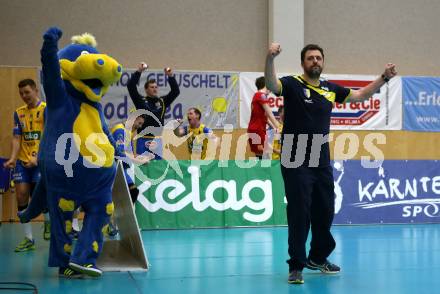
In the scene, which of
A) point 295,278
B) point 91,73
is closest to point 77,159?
point 91,73

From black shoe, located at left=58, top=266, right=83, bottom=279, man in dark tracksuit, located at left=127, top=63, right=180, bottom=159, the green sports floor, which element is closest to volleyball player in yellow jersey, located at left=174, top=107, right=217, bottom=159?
man in dark tracksuit, located at left=127, top=63, right=180, bottom=159

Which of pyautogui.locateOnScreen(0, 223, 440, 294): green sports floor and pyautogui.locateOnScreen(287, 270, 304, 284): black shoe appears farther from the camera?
pyautogui.locateOnScreen(287, 270, 304, 284): black shoe

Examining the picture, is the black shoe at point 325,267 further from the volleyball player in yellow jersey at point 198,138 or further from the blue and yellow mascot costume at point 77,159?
the volleyball player in yellow jersey at point 198,138

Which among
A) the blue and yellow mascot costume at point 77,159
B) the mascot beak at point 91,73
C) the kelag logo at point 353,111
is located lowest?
the blue and yellow mascot costume at point 77,159

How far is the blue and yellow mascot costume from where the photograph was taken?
5930mm

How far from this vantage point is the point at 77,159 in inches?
234

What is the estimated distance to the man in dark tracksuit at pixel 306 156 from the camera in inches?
231

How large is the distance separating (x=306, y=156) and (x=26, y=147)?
4210mm

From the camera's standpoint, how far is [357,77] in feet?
47.6

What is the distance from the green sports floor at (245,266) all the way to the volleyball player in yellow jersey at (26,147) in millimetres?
668

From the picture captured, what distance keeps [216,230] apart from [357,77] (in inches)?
235

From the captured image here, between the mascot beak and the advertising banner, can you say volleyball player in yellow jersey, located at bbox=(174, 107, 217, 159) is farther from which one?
the mascot beak

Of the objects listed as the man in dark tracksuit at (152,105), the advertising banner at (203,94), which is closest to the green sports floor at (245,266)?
the man in dark tracksuit at (152,105)

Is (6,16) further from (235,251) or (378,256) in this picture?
(378,256)
